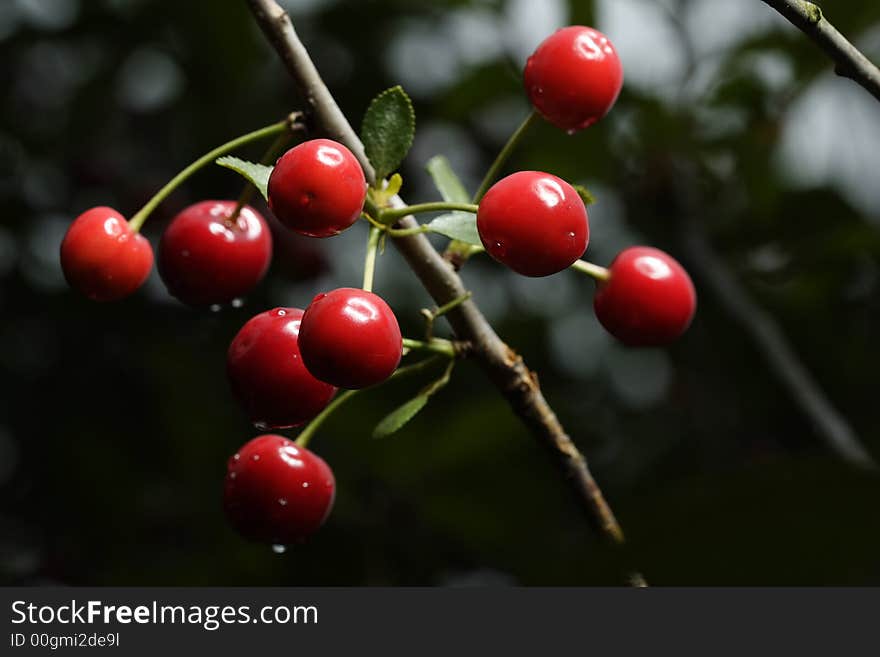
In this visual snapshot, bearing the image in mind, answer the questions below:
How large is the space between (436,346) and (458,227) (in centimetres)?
10

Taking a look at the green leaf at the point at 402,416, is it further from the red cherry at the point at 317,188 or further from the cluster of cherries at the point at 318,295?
the red cherry at the point at 317,188

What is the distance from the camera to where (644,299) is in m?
0.83

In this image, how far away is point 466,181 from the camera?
2.12 m

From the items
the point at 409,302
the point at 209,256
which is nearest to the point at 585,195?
the point at 209,256

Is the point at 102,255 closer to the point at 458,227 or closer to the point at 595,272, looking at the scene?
the point at 458,227

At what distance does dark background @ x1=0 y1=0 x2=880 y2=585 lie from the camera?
1.54m

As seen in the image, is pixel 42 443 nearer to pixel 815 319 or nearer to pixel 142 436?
pixel 142 436

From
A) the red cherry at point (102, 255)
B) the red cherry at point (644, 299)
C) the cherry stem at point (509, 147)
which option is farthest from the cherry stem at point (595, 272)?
the red cherry at point (102, 255)

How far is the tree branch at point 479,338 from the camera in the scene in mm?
763

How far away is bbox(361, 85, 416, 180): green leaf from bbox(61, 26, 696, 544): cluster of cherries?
6cm

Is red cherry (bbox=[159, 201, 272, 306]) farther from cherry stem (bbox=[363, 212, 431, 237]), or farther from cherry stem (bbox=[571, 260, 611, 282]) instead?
cherry stem (bbox=[571, 260, 611, 282])

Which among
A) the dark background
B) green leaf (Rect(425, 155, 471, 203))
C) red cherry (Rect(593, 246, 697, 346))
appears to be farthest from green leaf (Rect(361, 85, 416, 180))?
the dark background

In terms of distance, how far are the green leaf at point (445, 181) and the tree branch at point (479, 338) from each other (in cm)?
10

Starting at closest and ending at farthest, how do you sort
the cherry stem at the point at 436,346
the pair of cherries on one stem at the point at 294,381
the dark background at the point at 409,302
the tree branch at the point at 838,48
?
the tree branch at the point at 838,48, the pair of cherries on one stem at the point at 294,381, the cherry stem at the point at 436,346, the dark background at the point at 409,302
